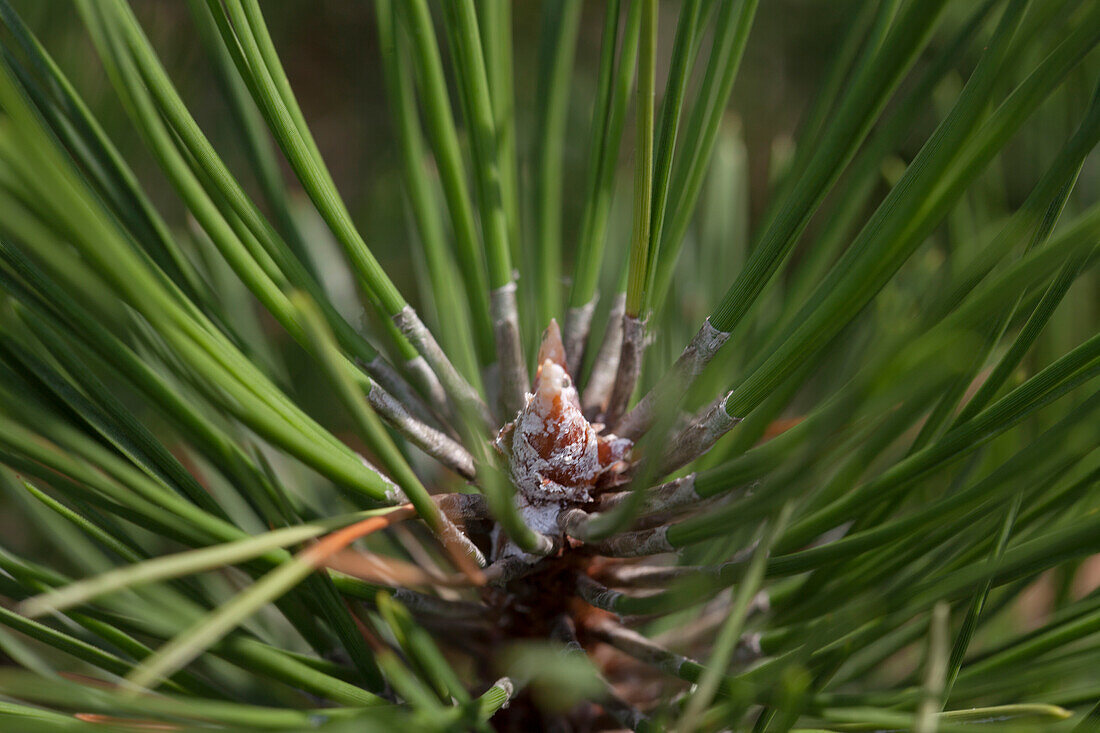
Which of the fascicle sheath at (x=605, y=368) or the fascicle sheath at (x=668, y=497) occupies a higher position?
the fascicle sheath at (x=605, y=368)

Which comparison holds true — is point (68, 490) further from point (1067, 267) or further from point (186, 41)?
point (186, 41)

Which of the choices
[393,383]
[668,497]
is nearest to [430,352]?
[393,383]

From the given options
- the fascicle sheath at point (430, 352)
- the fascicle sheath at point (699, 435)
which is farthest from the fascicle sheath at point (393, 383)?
the fascicle sheath at point (699, 435)

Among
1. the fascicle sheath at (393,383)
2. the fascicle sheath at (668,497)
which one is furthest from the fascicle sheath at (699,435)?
the fascicle sheath at (393,383)

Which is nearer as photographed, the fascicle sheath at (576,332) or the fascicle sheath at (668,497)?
the fascicle sheath at (668,497)

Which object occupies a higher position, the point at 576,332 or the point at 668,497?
the point at 576,332

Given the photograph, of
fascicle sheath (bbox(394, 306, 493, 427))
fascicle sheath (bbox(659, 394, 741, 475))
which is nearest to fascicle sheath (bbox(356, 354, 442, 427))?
fascicle sheath (bbox(394, 306, 493, 427))

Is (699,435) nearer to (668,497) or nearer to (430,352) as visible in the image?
(668,497)

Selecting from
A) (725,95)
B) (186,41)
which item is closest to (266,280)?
(725,95)

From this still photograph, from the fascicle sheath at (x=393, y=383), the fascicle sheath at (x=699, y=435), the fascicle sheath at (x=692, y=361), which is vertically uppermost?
the fascicle sheath at (x=393, y=383)

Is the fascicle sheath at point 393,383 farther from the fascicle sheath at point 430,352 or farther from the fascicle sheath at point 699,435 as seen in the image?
the fascicle sheath at point 699,435

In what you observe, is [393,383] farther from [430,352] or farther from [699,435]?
[699,435]
